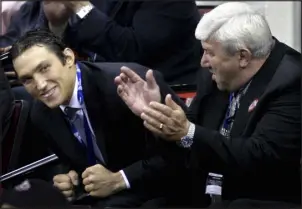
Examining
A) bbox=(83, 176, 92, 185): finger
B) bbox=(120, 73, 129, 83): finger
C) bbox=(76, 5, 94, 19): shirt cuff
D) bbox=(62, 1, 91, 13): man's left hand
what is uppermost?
bbox=(62, 1, 91, 13): man's left hand

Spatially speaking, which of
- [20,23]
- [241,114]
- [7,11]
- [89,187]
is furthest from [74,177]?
[7,11]

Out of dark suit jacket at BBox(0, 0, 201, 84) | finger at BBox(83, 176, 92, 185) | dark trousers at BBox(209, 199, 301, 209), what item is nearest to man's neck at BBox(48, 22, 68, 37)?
dark suit jacket at BBox(0, 0, 201, 84)

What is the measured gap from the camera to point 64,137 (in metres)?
2.76

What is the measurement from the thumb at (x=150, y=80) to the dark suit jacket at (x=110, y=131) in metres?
0.13

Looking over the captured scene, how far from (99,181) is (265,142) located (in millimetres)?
659

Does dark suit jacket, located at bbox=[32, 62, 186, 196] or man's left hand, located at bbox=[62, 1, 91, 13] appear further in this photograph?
man's left hand, located at bbox=[62, 1, 91, 13]

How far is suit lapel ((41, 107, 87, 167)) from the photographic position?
275 centimetres

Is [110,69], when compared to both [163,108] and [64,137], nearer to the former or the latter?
[64,137]

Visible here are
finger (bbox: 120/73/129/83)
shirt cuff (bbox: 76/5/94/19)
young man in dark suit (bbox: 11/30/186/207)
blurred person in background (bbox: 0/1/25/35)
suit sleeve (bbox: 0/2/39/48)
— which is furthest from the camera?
blurred person in background (bbox: 0/1/25/35)

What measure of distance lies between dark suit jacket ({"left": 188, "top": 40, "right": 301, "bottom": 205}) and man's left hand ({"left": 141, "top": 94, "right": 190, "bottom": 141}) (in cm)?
6

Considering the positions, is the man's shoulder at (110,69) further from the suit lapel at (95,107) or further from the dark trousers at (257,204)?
the dark trousers at (257,204)

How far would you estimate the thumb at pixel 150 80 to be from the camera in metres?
2.44

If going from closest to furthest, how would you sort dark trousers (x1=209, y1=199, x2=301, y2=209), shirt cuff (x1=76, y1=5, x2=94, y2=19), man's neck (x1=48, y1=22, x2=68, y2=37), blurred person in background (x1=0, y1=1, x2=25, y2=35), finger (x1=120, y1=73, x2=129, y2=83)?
dark trousers (x1=209, y1=199, x2=301, y2=209), finger (x1=120, y1=73, x2=129, y2=83), shirt cuff (x1=76, y1=5, x2=94, y2=19), man's neck (x1=48, y1=22, x2=68, y2=37), blurred person in background (x1=0, y1=1, x2=25, y2=35)

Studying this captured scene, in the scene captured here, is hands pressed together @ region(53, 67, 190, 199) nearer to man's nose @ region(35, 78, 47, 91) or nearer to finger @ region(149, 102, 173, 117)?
finger @ region(149, 102, 173, 117)
